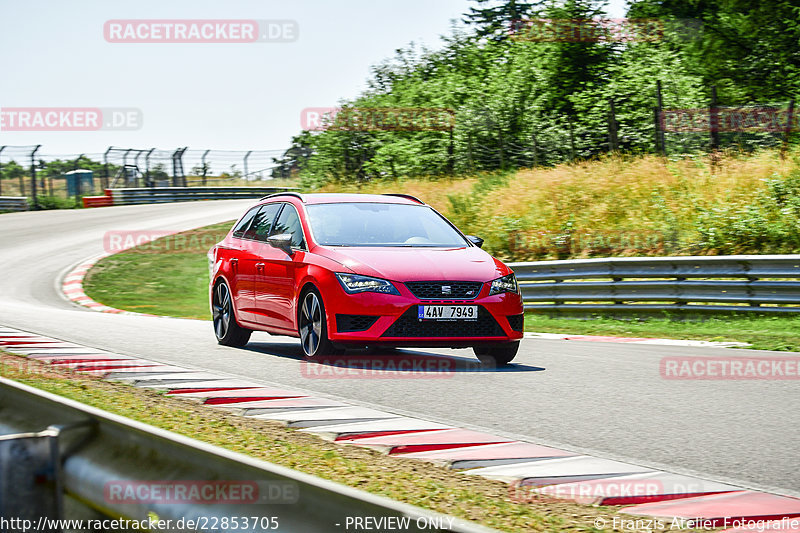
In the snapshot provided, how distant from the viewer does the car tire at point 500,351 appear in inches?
366

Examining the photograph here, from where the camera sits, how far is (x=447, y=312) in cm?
866

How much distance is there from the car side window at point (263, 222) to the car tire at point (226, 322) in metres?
0.70

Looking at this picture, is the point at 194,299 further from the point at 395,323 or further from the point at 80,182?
the point at 80,182

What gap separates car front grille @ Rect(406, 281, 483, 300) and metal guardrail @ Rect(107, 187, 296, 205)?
38838 millimetres

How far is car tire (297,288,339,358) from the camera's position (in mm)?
8867

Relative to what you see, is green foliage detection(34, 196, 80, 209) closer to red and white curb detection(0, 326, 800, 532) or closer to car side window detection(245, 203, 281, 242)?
car side window detection(245, 203, 281, 242)

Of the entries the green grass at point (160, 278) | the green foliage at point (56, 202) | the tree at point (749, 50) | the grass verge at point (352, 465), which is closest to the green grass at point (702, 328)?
the grass verge at point (352, 465)

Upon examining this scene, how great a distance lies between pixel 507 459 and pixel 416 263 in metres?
3.92

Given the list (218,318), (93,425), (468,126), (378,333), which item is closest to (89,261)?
(468,126)

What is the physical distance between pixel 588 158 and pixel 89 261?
13.6 meters

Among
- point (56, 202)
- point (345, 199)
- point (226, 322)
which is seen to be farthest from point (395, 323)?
point (56, 202)

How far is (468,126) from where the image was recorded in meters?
30.7
